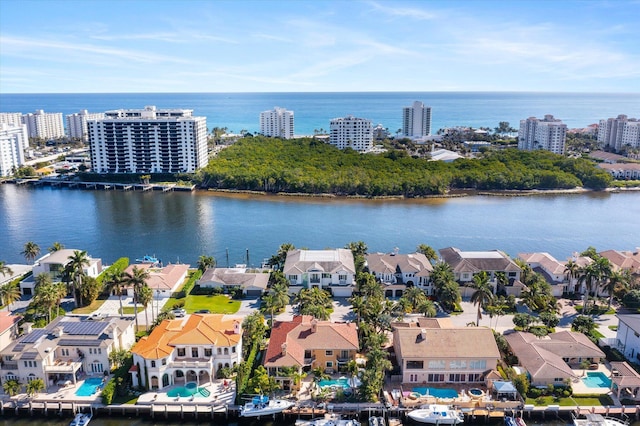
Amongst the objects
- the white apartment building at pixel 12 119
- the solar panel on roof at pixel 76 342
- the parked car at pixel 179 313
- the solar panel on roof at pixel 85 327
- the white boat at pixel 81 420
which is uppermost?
the white apartment building at pixel 12 119

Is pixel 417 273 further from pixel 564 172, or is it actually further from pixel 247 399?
pixel 564 172

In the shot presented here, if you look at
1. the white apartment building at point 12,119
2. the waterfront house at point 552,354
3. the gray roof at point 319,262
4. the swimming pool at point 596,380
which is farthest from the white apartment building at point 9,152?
the swimming pool at point 596,380

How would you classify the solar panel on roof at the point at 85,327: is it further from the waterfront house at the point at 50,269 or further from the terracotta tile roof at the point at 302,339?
the waterfront house at the point at 50,269

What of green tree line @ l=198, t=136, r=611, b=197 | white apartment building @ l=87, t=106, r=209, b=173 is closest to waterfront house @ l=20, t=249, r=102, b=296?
green tree line @ l=198, t=136, r=611, b=197

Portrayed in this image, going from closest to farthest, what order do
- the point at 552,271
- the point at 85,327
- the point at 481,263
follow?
1. the point at 85,327
2. the point at 481,263
3. the point at 552,271

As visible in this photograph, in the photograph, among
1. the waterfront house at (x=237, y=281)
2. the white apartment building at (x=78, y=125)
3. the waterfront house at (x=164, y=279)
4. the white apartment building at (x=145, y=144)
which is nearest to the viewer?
the waterfront house at (x=164, y=279)

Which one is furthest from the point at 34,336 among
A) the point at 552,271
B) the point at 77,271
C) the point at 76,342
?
the point at 552,271

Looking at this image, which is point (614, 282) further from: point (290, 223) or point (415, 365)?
point (290, 223)
